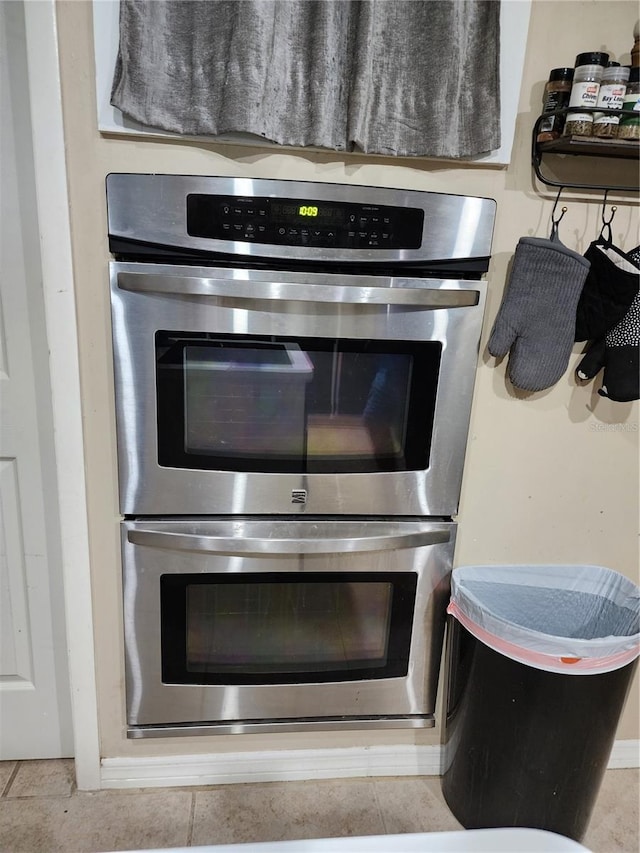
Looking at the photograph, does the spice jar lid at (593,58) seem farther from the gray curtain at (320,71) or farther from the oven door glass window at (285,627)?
the oven door glass window at (285,627)

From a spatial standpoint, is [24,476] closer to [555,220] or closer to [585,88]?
[555,220]

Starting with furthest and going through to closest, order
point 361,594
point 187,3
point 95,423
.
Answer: point 361,594 → point 95,423 → point 187,3

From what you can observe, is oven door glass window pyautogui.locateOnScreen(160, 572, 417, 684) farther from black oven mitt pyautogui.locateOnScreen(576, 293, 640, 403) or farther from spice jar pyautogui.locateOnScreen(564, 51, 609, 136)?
spice jar pyautogui.locateOnScreen(564, 51, 609, 136)

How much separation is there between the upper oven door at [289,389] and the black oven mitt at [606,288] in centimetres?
23

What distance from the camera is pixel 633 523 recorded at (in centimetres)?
141

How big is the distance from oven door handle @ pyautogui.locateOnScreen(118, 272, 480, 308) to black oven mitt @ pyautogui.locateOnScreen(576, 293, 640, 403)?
0.30 m

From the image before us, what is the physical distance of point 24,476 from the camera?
135 cm

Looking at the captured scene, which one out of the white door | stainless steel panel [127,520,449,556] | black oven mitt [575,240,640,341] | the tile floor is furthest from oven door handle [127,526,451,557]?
the tile floor

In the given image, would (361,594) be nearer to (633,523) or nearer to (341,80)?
(633,523)

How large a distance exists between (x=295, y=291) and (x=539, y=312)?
514 mm

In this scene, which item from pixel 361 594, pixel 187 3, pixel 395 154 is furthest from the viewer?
pixel 361 594

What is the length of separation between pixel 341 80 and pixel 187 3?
0.30 metres

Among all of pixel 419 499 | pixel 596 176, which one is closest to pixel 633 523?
pixel 419 499

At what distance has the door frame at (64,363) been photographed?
1035 millimetres
